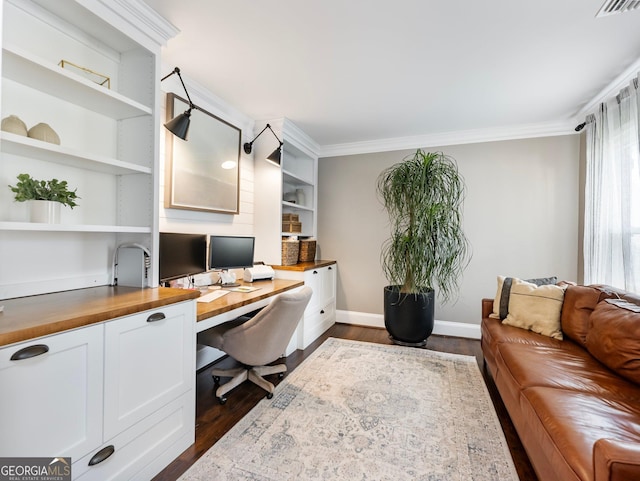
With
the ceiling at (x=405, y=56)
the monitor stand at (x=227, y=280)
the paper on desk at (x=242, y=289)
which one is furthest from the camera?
the monitor stand at (x=227, y=280)

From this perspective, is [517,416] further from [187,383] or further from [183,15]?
[183,15]

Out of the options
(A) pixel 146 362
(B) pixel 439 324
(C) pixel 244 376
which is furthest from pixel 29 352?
(B) pixel 439 324

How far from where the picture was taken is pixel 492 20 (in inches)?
70.2

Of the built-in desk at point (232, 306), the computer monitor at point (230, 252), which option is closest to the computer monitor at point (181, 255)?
the computer monitor at point (230, 252)

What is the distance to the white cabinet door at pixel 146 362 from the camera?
4.38ft

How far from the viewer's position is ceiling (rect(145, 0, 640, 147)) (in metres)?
1.73

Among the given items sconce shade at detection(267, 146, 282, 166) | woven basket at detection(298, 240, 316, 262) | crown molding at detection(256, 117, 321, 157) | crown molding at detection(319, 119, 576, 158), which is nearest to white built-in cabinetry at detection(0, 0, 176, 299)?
sconce shade at detection(267, 146, 282, 166)

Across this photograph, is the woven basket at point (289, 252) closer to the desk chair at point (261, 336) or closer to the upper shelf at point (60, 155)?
the desk chair at point (261, 336)

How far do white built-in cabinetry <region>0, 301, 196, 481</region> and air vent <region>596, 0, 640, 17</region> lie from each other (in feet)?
9.10

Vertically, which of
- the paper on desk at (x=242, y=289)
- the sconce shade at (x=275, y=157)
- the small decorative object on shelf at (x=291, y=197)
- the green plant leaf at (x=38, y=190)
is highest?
the sconce shade at (x=275, y=157)

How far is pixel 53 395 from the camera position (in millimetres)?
1135

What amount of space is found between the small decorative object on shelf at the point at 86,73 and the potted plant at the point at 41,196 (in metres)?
0.63

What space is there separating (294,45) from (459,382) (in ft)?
Answer: 9.22

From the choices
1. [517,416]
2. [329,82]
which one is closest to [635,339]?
[517,416]
